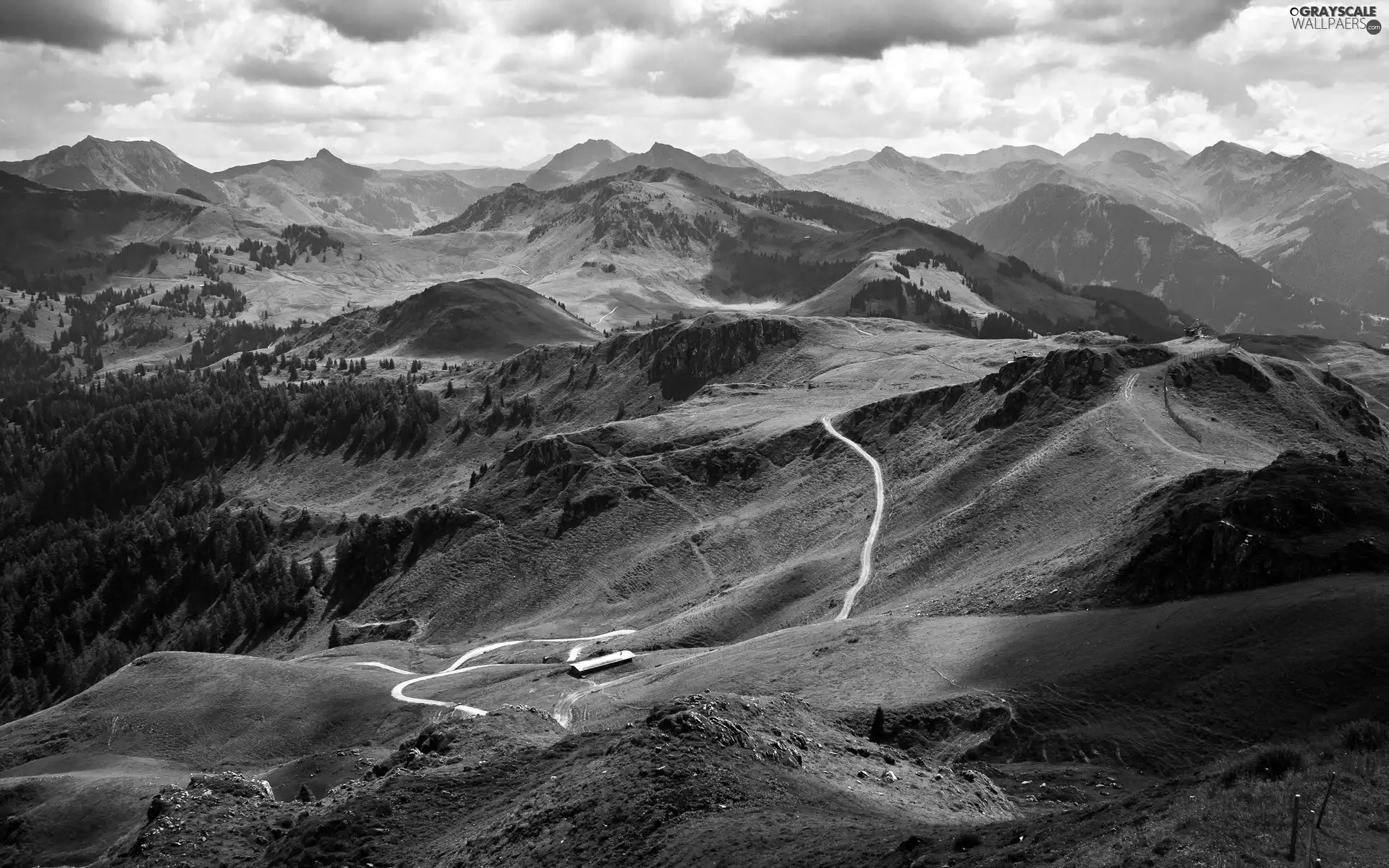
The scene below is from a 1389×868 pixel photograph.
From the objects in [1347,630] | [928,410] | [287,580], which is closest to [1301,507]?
[1347,630]

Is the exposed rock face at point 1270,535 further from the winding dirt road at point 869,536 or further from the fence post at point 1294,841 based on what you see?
the fence post at point 1294,841

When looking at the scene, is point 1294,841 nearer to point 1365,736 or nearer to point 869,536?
point 1365,736

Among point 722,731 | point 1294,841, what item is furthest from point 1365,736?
point 722,731

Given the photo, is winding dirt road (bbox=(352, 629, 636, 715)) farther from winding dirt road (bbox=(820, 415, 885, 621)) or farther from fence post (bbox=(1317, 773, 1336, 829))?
fence post (bbox=(1317, 773, 1336, 829))

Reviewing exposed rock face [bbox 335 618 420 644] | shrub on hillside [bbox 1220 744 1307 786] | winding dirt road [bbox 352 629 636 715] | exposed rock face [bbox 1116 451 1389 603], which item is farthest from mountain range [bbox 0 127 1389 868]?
winding dirt road [bbox 352 629 636 715]

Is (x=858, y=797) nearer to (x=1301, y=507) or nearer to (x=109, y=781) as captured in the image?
(x=1301, y=507)

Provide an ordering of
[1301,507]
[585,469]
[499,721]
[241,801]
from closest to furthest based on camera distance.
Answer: [241,801] < [499,721] < [1301,507] < [585,469]
